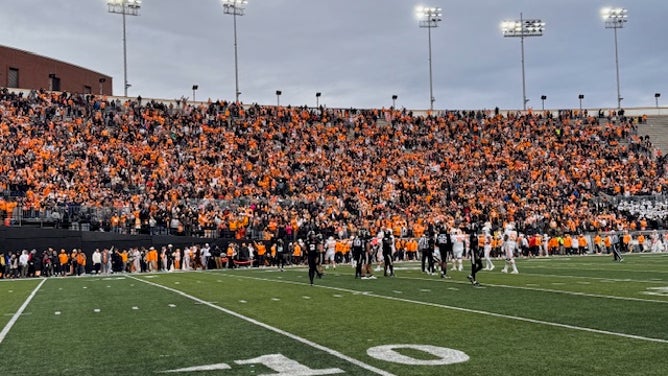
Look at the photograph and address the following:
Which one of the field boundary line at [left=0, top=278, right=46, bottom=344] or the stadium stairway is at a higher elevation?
the stadium stairway

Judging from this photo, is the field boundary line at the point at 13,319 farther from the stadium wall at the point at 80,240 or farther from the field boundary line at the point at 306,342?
the stadium wall at the point at 80,240

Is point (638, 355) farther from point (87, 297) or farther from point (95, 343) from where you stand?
point (87, 297)

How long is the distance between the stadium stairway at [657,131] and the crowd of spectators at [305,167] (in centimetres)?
169

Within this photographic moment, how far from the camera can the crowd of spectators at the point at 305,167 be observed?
35312mm

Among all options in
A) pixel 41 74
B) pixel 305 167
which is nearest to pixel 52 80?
pixel 41 74

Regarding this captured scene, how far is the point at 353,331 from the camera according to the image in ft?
30.9

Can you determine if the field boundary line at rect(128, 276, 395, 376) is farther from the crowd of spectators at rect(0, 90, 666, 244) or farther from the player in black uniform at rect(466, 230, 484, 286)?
the crowd of spectators at rect(0, 90, 666, 244)

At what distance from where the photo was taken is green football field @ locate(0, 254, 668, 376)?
7047 millimetres

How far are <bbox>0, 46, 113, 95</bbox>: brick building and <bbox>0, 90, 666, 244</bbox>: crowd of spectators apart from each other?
484 inches

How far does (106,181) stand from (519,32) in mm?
41111

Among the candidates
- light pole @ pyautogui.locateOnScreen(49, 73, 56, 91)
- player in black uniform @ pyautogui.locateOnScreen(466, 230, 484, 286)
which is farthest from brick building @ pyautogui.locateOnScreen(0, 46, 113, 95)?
player in black uniform @ pyautogui.locateOnScreen(466, 230, 484, 286)

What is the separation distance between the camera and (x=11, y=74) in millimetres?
53938

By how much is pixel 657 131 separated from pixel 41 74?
1914 inches

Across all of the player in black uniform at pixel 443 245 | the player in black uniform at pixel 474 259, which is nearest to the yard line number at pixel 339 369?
the player in black uniform at pixel 474 259
